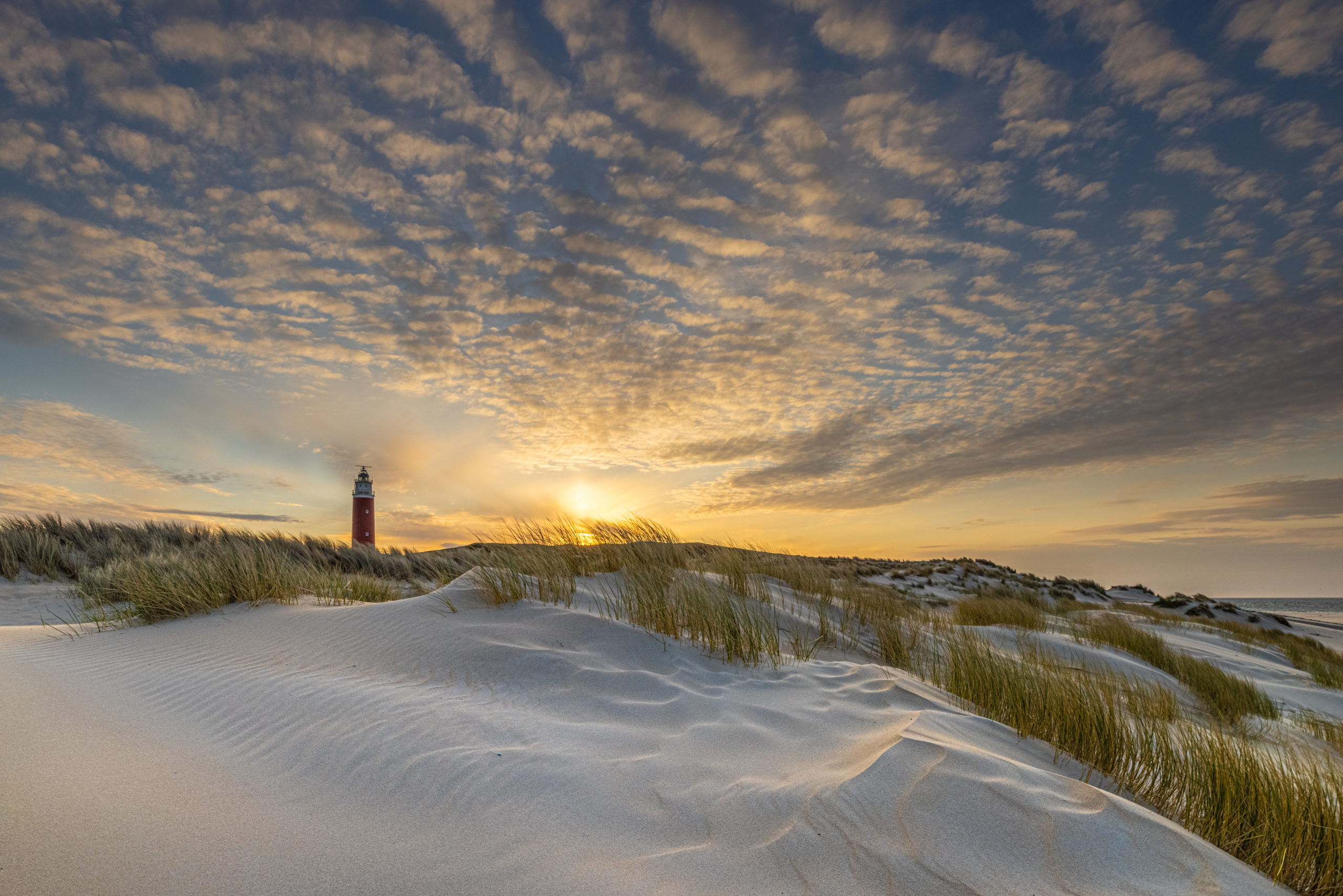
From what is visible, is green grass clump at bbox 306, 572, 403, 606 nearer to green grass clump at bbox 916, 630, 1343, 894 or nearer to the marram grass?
the marram grass

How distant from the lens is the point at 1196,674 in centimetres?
723

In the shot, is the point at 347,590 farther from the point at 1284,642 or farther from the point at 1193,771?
the point at 1284,642

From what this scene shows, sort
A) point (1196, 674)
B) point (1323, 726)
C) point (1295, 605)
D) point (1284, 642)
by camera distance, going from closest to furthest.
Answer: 1. point (1323, 726)
2. point (1196, 674)
3. point (1284, 642)
4. point (1295, 605)

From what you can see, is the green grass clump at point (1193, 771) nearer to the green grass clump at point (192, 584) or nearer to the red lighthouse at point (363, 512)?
the green grass clump at point (192, 584)

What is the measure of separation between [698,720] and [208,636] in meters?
4.81

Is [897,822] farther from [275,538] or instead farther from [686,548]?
[275,538]

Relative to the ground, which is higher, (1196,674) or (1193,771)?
(1193,771)

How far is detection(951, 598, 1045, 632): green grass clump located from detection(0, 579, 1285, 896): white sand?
717 centimetres

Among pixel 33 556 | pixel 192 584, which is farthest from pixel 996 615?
pixel 33 556

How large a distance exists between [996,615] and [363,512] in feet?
65.0

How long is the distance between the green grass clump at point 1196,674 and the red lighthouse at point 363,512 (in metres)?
20.8

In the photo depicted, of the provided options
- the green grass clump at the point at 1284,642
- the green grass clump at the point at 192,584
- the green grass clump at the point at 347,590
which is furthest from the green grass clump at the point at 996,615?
the green grass clump at the point at 192,584

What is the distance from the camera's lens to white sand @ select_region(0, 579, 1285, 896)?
187 centimetres

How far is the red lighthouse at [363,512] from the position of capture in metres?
21.2
